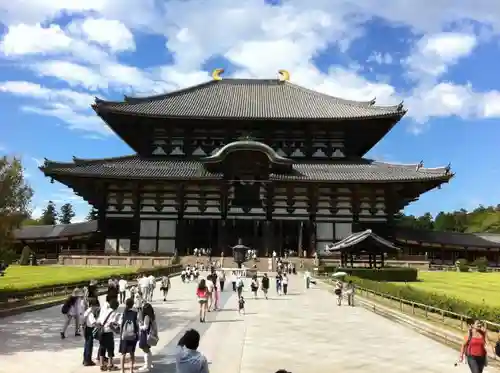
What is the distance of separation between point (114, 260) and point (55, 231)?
63.3 ft

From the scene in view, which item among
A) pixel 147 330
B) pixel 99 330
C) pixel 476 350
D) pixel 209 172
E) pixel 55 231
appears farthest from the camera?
pixel 55 231

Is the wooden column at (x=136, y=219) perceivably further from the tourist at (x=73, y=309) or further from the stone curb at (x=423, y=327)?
the tourist at (x=73, y=309)

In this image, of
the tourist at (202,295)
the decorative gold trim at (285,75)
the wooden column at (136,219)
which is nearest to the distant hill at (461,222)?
the decorative gold trim at (285,75)

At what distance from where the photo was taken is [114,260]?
48.2 metres

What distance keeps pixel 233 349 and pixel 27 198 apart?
10.0 meters

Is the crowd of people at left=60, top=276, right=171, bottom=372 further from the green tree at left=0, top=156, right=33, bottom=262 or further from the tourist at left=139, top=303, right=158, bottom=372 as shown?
the green tree at left=0, top=156, right=33, bottom=262

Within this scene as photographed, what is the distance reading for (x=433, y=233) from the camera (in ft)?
194

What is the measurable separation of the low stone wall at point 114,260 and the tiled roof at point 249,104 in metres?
17.1

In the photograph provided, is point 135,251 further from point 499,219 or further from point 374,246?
Result: point 499,219

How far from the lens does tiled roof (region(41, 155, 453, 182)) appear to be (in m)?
52.8

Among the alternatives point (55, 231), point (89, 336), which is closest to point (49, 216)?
point (55, 231)

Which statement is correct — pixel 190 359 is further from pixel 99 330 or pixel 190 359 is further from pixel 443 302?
pixel 443 302

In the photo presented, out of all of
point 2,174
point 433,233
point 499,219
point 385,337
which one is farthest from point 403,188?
point 499,219

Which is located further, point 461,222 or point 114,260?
point 461,222
